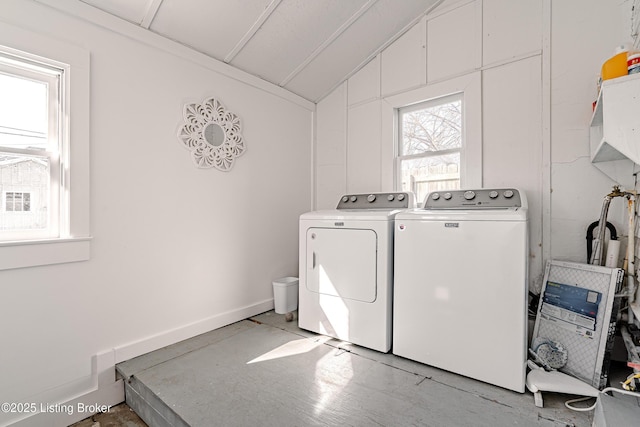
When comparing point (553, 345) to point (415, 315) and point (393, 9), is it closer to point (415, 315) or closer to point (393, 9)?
point (415, 315)

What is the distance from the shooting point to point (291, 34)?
256cm

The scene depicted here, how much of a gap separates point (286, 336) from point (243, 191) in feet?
4.38

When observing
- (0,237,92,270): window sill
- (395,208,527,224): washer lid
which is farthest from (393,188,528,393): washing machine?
(0,237,92,270): window sill

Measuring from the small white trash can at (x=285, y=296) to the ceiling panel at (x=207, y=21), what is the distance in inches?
85.2

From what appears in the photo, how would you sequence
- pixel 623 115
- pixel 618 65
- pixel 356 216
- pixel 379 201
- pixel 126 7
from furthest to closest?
pixel 379 201, pixel 356 216, pixel 126 7, pixel 618 65, pixel 623 115

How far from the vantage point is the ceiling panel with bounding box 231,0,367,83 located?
2363 millimetres

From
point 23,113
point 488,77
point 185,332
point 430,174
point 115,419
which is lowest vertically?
point 115,419

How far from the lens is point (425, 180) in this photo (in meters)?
2.81

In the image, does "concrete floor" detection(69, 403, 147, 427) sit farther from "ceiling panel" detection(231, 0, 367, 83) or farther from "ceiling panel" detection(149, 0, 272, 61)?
"ceiling panel" detection(231, 0, 367, 83)

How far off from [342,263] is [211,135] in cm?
152

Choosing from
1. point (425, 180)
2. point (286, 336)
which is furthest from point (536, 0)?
point (286, 336)

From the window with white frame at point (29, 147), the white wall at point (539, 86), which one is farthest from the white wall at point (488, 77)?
the window with white frame at point (29, 147)

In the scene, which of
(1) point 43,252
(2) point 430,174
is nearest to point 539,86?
(2) point 430,174

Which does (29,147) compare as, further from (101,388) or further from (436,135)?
(436,135)
